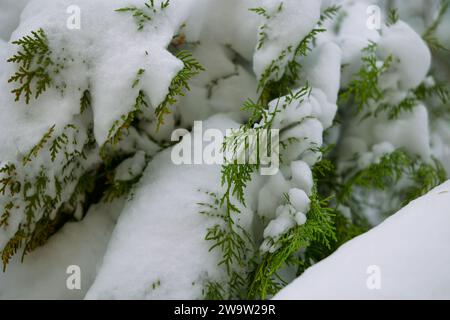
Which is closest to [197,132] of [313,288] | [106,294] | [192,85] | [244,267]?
[192,85]

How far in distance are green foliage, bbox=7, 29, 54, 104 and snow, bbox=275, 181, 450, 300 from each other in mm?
934

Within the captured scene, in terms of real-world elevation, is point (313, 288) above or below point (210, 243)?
above

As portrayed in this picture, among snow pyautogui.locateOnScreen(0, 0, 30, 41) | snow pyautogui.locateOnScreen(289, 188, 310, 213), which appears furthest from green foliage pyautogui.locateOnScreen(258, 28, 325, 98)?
snow pyautogui.locateOnScreen(0, 0, 30, 41)

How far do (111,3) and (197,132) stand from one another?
508 mm

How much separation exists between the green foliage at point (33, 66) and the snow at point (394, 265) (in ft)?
3.06

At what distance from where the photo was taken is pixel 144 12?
1350 mm

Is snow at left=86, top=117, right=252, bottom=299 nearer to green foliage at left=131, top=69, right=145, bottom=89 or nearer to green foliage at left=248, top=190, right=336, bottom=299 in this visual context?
green foliage at left=248, top=190, right=336, bottom=299

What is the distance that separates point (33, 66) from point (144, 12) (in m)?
0.38

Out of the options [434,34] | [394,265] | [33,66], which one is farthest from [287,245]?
[434,34]

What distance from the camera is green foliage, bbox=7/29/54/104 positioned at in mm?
1300

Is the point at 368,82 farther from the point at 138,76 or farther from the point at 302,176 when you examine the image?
the point at 138,76

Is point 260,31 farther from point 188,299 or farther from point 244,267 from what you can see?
point 188,299

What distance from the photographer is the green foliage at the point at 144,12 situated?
4.37 feet

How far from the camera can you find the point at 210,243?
135 centimetres
